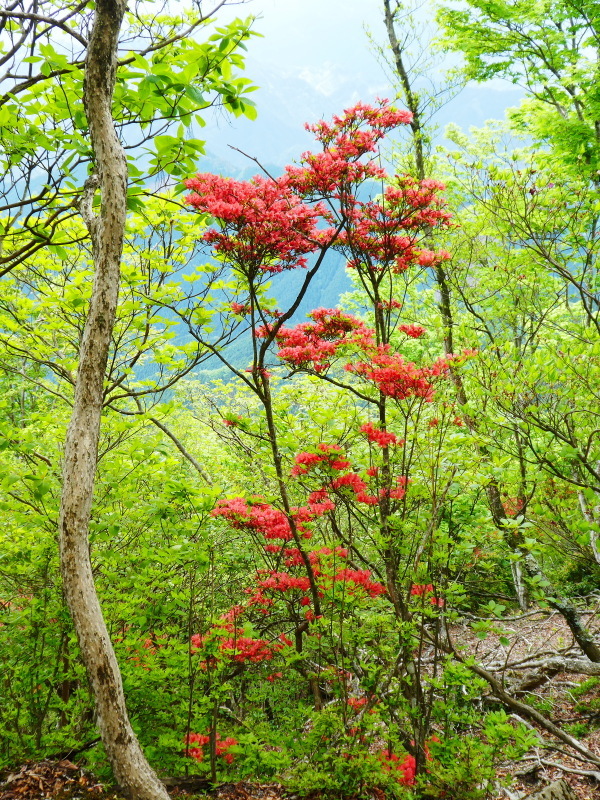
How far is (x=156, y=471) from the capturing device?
4.16 meters

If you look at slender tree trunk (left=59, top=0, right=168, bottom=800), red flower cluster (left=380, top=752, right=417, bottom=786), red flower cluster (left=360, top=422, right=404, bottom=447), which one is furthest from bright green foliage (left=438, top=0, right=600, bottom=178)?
red flower cluster (left=380, top=752, right=417, bottom=786)

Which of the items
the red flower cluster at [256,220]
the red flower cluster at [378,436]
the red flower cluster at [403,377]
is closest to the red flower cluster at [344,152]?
the red flower cluster at [256,220]

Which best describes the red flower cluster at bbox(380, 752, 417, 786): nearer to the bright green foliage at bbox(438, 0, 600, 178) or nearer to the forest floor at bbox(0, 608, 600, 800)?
the forest floor at bbox(0, 608, 600, 800)

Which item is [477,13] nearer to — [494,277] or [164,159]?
[494,277]

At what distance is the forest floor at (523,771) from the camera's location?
8.48ft

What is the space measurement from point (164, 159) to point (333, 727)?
10.8ft

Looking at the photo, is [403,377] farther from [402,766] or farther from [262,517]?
[402,766]

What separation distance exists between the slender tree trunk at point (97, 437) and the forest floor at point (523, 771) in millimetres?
401

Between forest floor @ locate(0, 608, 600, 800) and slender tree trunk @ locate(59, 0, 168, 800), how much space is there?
1.32 feet

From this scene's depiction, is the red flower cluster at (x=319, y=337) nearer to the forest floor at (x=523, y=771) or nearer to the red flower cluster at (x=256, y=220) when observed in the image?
the red flower cluster at (x=256, y=220)

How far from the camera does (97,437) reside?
2.15m

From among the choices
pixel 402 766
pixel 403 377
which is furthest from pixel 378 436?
pixel 402 766

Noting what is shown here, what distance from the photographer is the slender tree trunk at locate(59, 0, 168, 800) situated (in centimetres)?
197

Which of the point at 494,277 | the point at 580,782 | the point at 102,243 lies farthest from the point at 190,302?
the point at 494,277
